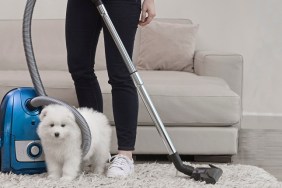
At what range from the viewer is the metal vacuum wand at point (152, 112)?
198cm

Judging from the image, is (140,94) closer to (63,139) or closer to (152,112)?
(152,112)

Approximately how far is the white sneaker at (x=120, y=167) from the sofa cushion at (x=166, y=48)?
1.36m

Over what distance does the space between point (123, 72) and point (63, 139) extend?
36 cm

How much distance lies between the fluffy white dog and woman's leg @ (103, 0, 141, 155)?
10 centimetres

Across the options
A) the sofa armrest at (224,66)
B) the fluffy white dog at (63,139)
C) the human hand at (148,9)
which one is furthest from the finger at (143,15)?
the sofa armrest at (224,66)

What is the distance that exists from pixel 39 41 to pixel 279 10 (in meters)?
1.86

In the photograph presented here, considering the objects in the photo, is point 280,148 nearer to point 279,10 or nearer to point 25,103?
point 279,10

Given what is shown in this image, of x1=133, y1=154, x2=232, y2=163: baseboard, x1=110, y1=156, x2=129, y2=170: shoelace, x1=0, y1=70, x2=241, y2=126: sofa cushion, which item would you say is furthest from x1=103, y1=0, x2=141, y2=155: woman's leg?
x1=133, y1=154, x2=232, y2=163: baseboard

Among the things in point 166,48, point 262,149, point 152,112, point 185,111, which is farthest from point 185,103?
point 166,48

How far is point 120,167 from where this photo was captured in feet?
6.89

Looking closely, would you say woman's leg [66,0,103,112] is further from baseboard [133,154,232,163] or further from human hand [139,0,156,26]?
baseboard [133,154,232,163]

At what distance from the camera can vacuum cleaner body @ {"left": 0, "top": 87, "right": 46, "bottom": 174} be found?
2.09 m

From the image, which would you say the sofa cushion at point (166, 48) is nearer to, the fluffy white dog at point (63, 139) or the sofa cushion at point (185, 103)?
the sofa cushion at point (185, 103)

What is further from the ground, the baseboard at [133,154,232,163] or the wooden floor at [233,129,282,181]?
the baseboard at [133,154,232,163]
